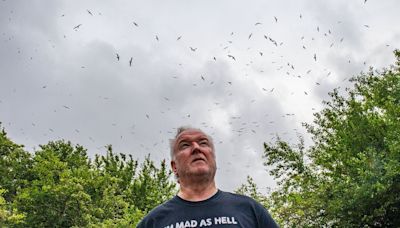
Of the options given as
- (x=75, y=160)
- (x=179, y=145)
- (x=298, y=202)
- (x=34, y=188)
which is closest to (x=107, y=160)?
(x=75, y=160)

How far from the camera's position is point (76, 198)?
26781mm

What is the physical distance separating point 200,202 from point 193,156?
321 mm

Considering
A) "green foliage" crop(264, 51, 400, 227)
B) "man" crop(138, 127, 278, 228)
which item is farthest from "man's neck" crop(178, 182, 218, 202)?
"green foliage" crop(264, 51, 400, 227)

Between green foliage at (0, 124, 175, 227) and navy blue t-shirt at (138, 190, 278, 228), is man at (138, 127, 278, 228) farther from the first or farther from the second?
green foliage at (0, 124, 175, 227)

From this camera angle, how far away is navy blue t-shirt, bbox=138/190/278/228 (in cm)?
297

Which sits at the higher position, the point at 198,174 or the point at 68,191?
the point at 68,191

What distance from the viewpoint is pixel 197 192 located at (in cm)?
318

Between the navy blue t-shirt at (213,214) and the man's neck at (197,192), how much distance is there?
41 mm

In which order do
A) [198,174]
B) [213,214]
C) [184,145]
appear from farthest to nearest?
[184,145] < [198,174] < [213,214]

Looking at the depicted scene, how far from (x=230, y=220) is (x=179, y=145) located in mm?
656

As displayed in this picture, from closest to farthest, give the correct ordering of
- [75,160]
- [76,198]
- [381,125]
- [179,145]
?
[179,145], [381,125], [76,198], [75,160]

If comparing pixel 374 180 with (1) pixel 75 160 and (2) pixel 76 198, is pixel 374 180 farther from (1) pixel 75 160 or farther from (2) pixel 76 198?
(1) pixel 75 160

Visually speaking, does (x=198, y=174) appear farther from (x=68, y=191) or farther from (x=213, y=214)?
(x=68, y=191)

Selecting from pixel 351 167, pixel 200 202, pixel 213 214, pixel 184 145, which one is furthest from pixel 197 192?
pixel 351 167
